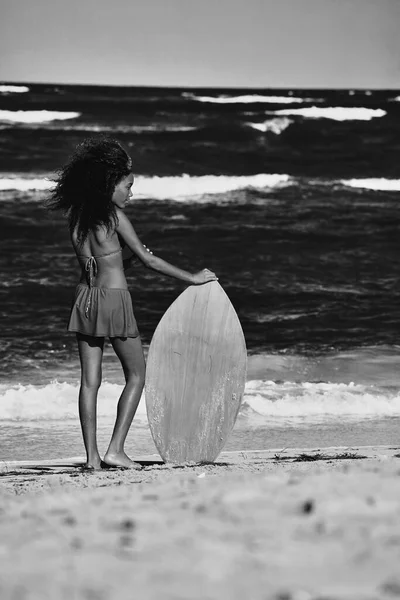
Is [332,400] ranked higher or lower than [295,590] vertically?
lower

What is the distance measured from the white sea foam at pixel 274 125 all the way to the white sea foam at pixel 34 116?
1.72 m

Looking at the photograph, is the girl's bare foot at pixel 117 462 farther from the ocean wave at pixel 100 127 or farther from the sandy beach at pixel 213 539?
the ocean wave at pixel 100 127

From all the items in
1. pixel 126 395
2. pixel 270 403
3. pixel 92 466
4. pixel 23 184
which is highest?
pixel 23 184

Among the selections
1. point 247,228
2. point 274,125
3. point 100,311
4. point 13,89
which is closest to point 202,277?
point 100,311

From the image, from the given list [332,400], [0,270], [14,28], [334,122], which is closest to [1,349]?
[0,270]

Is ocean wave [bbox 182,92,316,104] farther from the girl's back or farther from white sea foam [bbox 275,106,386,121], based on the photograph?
the girl's back

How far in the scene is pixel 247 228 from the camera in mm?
8430

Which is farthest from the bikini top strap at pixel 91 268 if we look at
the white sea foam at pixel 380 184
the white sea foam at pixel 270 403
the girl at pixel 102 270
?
the white sea foam at pixel 380 184

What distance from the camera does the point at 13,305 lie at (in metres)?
6.90

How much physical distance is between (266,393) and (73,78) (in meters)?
2.66

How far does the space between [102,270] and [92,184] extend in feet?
0.80

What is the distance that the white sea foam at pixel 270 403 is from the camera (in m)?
4.21

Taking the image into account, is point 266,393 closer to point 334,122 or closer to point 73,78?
point 73,78

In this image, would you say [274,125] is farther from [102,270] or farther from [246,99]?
[102,270]
